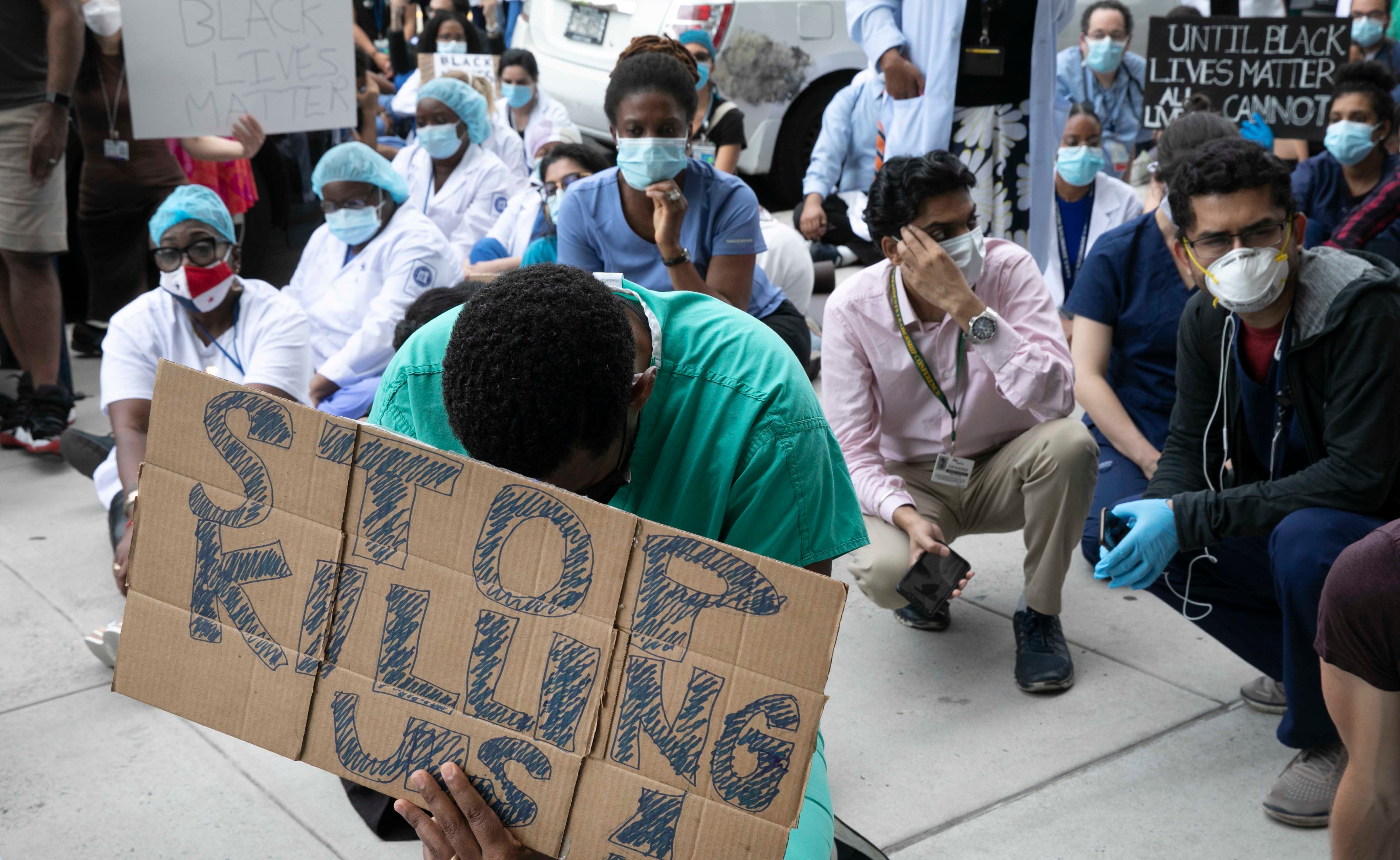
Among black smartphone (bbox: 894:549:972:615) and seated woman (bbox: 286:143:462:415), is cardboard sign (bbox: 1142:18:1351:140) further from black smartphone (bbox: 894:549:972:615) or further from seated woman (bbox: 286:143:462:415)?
black smartphone (bbox: 894:549:972:615)

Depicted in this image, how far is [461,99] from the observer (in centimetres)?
588

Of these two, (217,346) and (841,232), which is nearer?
(217,346)

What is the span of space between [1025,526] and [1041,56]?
191 centimetres

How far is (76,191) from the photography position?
5.81 m

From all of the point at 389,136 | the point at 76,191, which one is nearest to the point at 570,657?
the point at 76,191

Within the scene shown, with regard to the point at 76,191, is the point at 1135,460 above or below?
below

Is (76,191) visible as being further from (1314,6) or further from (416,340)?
(1314,6)

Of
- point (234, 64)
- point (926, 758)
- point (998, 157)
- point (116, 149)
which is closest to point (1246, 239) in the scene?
point (926, 758)

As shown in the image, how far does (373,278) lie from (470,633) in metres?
3.37

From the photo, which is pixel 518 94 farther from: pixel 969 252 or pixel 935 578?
pixel 935 578

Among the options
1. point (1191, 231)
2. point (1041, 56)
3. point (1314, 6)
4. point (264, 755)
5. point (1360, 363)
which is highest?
point (1314, 6)

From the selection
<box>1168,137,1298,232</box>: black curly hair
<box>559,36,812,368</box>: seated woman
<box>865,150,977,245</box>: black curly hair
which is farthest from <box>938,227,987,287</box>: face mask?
<box>559,36,812,368</box>: seated woman

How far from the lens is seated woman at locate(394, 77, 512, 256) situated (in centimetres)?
577

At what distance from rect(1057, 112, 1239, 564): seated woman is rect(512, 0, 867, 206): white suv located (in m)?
4.64
